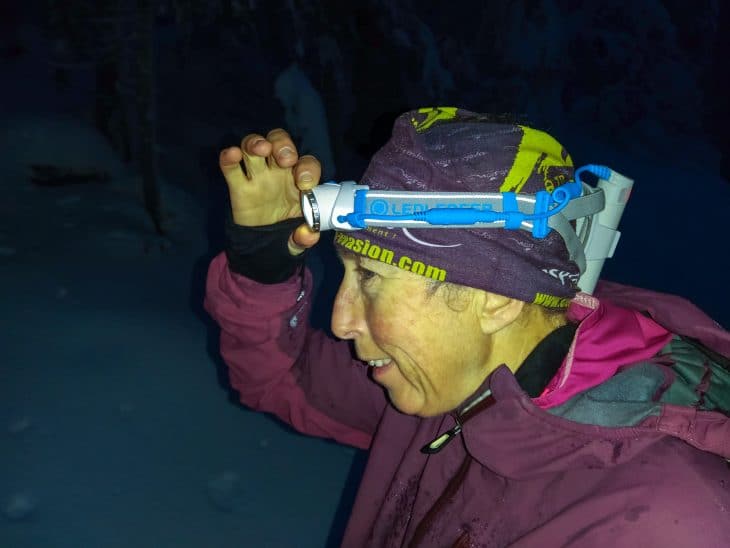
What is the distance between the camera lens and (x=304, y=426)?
1.62 meters

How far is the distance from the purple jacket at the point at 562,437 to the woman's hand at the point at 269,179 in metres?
0.17

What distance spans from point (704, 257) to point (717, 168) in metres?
3.53

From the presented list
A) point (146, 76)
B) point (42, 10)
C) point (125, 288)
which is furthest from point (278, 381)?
point (42, 10)

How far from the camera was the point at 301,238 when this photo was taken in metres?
1.33

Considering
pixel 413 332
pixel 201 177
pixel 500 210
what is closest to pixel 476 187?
pixel 500 210

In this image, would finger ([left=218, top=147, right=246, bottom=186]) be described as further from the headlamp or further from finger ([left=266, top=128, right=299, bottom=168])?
the headlamp

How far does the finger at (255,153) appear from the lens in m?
1.29

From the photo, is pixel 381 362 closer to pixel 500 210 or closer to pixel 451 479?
pixel 451 479

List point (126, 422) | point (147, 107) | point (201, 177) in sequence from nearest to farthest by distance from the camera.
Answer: point (126, 422), point (147, 107), point (201, 177)

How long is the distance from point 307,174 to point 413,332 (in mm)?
423

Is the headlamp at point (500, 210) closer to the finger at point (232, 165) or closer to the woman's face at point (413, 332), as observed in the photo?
the woman's face at point (413, 332)

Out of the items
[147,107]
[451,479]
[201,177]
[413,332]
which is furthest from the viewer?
[201,177]

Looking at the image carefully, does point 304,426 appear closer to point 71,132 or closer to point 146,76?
point 146,76

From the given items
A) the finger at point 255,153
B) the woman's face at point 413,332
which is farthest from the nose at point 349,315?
the finger at point 255,153
